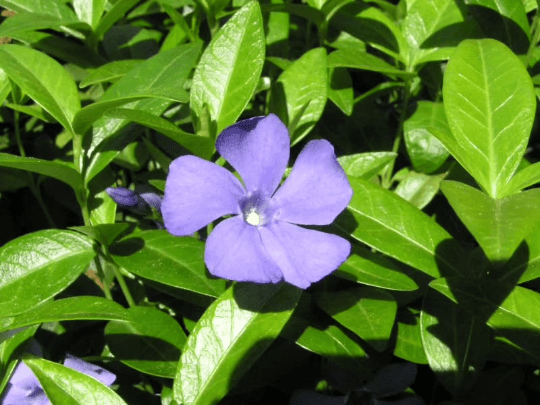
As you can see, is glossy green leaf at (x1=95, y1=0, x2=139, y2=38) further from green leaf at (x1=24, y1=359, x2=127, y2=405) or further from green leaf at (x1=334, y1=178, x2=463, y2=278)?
green leaf at (x1=24, y1=359, x2=127, y2=405)

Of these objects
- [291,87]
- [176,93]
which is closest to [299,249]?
[176,93]

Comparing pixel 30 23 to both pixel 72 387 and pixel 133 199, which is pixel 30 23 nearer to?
pixel 133 199

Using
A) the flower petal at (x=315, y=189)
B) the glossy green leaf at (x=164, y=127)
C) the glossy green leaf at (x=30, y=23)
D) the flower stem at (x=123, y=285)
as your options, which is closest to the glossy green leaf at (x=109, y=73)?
the glossy green leaf at (x=30, y=23)

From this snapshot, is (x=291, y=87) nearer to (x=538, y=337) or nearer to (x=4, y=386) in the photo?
(x=538, y=337)

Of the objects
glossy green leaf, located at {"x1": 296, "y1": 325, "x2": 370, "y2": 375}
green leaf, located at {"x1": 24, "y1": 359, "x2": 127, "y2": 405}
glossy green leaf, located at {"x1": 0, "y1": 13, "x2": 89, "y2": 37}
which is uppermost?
glossy green leaf, located at {"x1": 0, "y1": 13, "x2": 89, "y2": 37}

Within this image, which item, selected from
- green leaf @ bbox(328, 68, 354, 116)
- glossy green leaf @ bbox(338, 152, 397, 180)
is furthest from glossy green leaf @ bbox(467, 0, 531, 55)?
glossy green leaf @ bbox(338, 152, 397, 180)
